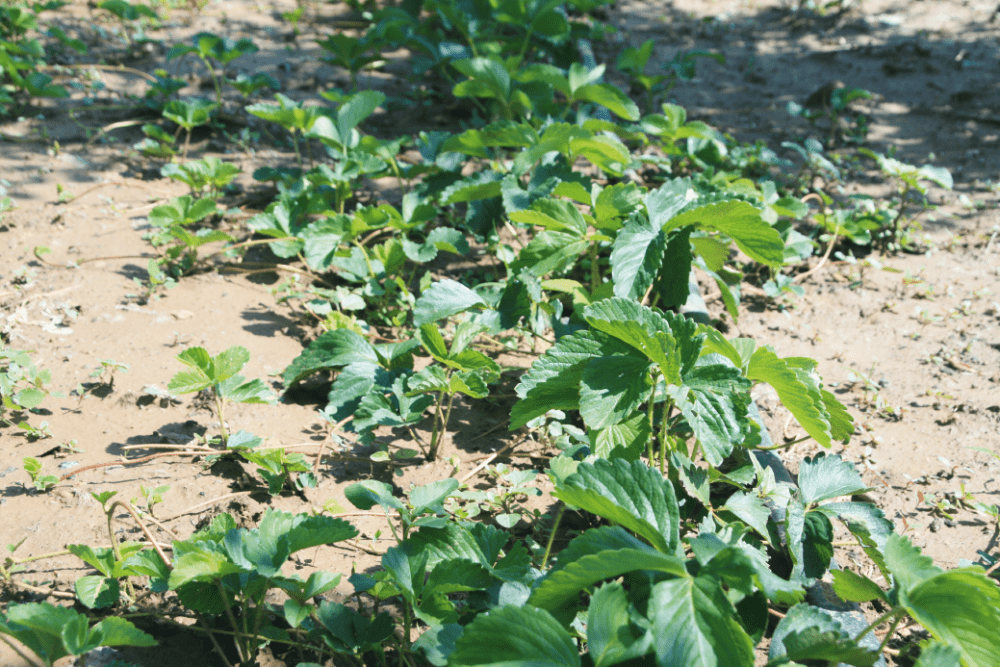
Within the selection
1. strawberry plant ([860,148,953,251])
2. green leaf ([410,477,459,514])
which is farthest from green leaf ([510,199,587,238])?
strawberry plant ([860,148,953,251])

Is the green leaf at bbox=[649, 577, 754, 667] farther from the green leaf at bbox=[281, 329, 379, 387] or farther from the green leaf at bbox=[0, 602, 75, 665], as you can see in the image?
the green leaf at bbox=[281, 329, 379, 387]

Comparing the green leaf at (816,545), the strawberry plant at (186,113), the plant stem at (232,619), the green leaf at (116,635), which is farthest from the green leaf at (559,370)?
the strawberry plant at (186,113)

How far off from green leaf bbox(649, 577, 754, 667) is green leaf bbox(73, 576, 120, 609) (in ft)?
3.60

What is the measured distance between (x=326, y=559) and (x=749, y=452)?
1.20m

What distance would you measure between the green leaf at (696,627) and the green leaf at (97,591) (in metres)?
1.10

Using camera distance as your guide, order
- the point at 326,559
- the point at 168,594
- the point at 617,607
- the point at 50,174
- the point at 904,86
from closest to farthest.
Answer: the point at 617,607, the point at 168,594, the point at 326,559, the point at 50,174, the point at 904,86

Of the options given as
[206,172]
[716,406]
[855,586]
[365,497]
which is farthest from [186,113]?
[855,586]

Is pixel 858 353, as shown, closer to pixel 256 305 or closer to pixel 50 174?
pixel 256 305

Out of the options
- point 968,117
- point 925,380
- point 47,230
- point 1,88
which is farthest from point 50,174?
point 968,117

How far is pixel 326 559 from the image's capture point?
1691mm

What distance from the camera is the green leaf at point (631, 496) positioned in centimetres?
113

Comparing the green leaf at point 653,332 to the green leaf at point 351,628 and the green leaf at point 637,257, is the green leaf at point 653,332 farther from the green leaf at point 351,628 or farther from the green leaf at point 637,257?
the green leaf at point 351,628

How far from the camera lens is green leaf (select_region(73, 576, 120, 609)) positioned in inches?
52.9

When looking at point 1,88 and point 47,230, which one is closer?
point 47,230
